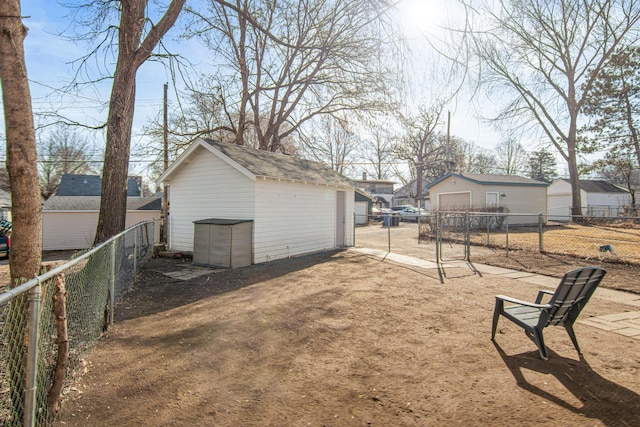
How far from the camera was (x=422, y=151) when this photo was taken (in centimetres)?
4166

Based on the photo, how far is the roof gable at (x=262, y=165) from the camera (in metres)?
9.94

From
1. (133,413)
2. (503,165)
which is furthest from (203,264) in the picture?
(503,165)

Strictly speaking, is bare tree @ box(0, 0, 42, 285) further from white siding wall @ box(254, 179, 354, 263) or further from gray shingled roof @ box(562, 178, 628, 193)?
gray shingled roof @ box(562, 178, 628, 193)

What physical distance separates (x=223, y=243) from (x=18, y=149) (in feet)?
21.8

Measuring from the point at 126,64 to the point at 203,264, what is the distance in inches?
204

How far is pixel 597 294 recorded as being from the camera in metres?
6.22

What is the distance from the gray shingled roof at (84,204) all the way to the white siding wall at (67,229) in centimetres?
27

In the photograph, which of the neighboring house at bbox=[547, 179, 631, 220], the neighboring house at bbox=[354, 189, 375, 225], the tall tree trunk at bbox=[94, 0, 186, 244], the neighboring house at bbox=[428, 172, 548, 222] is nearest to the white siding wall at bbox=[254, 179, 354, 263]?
the tall tree trunk at bbox=[94, 0, 186, 244]

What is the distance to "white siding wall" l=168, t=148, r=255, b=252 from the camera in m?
10.1

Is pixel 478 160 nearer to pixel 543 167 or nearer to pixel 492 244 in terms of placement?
pixel 543 167

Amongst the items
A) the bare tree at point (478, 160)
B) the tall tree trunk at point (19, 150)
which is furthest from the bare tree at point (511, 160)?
the tall tree trunk at point (19, 150)

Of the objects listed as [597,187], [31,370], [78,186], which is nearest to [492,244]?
[31,370]

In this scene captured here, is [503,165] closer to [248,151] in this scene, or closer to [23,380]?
[248,151]

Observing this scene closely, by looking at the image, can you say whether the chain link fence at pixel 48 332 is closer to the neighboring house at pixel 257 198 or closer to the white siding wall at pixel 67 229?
the neighboring house at pixel 257 198
